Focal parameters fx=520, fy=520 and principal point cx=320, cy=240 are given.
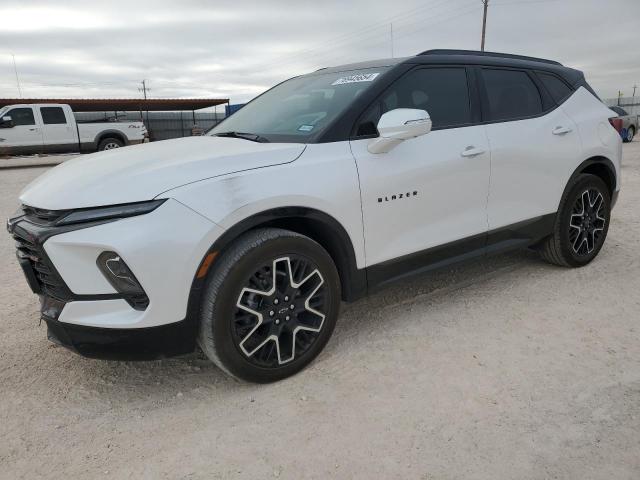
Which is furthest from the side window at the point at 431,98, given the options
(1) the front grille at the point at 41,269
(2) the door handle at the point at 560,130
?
→ (1) the front grille at the point at 41,269

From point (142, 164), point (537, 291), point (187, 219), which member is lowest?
point (537, 291)

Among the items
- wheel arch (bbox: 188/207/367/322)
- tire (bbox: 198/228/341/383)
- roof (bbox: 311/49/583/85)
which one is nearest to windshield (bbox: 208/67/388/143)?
roof (bbox: 311/49/583/85)

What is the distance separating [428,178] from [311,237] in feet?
2.75

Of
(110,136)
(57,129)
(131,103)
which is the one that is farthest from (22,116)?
(131,103)

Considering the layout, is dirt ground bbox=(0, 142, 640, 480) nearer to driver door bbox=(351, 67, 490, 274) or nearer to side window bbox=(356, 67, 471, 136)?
driver door bbox=(351, 67, 490, 274)

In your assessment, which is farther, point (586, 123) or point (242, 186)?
point (586, 123)

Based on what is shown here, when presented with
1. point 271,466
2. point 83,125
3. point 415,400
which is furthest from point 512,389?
point 83,125

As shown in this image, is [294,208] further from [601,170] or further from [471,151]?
[601,170]

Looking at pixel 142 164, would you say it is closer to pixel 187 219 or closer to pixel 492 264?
pixel 187 219

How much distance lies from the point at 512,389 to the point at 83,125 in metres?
17.7

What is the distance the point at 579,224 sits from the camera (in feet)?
14.4

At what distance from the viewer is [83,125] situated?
1733cm

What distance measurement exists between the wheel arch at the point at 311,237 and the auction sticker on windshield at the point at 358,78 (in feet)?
3.33

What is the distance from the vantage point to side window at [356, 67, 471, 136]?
315cm
